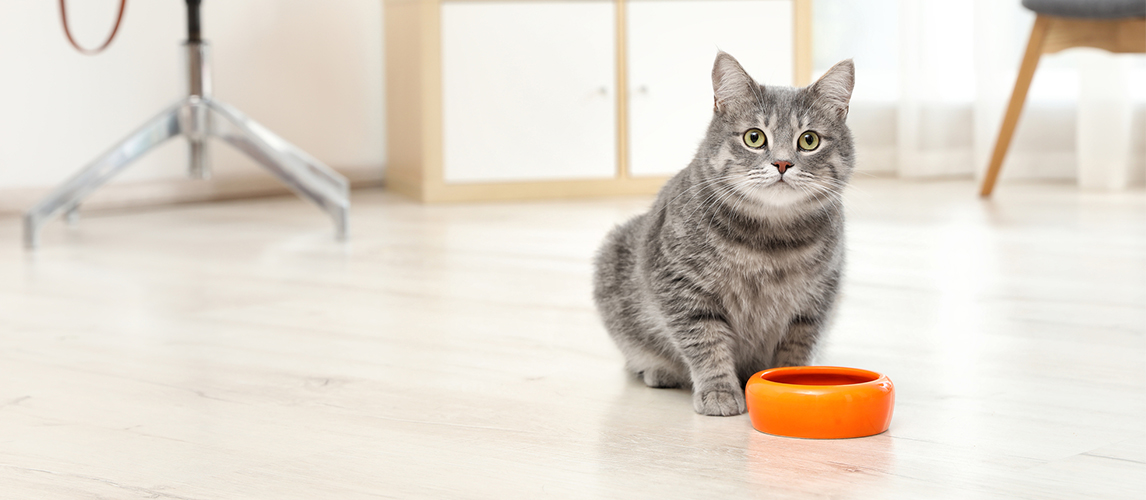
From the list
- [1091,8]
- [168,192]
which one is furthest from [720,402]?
[168,192]

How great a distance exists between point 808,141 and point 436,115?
2.05 m

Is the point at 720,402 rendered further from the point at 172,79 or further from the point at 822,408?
the point at 172,79

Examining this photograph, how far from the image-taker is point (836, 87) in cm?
105

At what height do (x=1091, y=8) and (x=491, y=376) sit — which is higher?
(x=1091, y=8)

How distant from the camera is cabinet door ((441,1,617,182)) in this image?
297 centimetres

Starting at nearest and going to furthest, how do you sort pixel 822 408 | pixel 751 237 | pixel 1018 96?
pixel 822 408 → pixel 751 237 → pixel 1018 96

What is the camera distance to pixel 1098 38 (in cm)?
259

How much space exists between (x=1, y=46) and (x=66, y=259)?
2.92ft

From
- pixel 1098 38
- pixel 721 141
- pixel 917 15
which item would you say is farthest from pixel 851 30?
pixel 721 141

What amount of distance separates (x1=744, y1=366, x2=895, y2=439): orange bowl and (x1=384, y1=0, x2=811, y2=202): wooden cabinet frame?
2.10m

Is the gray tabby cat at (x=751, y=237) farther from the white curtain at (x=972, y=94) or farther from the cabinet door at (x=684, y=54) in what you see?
the white curtain at (x=972, y=94)

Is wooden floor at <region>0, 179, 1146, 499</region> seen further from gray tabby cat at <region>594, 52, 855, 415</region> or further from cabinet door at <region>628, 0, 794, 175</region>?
cabinet door at <region>628, 0, 794, 175</region>

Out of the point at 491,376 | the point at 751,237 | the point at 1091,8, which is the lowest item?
the point at 491,376

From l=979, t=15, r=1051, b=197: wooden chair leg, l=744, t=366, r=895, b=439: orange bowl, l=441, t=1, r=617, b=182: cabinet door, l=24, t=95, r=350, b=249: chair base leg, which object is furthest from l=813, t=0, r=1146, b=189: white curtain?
l=744, t=366, r=895, b=439: orange bowl
